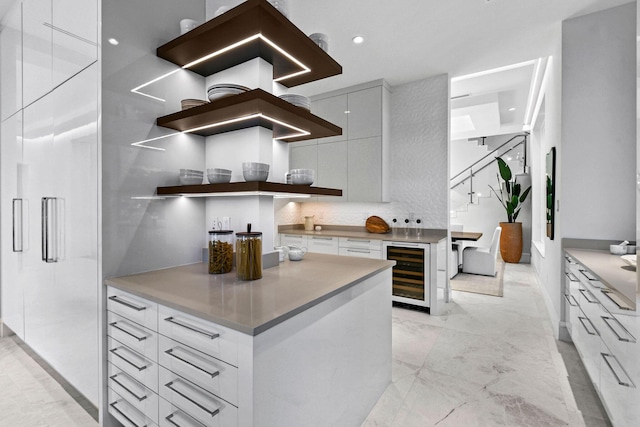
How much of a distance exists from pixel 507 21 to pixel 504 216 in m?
5.68

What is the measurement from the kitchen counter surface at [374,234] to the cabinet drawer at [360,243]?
45mm

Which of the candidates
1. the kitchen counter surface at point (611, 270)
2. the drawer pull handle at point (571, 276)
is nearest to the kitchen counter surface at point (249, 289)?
the kitchen counter surface at point (611, 270)

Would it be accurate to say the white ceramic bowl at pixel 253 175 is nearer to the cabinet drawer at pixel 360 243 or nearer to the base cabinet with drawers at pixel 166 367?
the base cabinet with drawers at pixel 166 367

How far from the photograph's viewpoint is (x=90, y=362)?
68.8 inches

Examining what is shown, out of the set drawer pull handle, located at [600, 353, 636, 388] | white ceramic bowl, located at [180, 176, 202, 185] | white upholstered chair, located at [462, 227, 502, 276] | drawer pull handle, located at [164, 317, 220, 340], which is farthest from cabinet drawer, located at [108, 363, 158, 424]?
white upholstered chair, located at [462, 227, 502, 276]

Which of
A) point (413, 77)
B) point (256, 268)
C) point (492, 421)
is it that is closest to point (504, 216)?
point (413, 77)

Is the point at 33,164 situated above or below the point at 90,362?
above

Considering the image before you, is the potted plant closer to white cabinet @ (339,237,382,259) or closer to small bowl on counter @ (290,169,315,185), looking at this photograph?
white cabinet @ (339,237,382,259)

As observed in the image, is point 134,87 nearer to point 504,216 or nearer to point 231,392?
point 231,392

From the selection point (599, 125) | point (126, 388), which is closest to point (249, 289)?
point (126, 388)

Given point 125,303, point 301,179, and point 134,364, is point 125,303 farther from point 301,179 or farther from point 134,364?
point 301,179

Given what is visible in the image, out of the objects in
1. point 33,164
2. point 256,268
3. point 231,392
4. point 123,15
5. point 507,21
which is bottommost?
point 231,392

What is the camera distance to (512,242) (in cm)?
677

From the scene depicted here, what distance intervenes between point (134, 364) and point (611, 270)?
283cm
